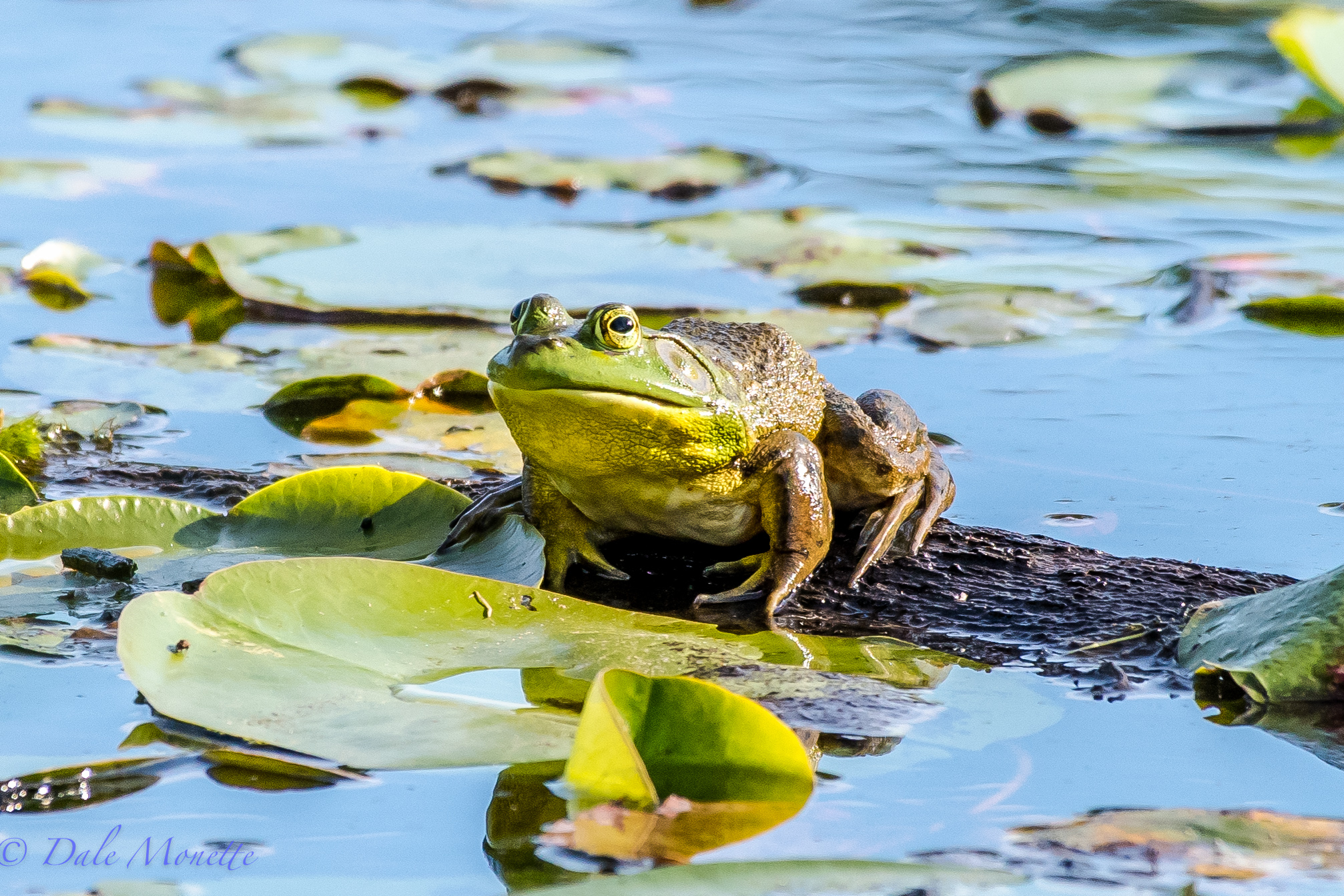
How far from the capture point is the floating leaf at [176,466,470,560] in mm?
3436

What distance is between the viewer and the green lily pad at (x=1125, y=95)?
8523 millimetres

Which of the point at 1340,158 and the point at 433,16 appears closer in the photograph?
the point at 1340,158

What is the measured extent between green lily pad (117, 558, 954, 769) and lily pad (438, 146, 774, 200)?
15.9 feet

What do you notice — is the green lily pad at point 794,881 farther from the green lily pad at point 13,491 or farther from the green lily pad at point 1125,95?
the green lily pad at point 1125,95

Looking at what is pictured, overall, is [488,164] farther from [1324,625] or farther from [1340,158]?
[1324,625]

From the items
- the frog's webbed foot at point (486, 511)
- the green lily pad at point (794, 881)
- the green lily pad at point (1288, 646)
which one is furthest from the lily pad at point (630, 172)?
the green lily pad at point (794, 881)

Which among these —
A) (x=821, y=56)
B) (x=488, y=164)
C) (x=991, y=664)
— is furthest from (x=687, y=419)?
(x=821, y=56)

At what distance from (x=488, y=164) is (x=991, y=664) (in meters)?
5.57

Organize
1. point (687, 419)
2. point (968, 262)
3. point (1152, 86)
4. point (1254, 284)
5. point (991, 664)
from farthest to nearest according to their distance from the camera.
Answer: point (1152, 86)
point (968, 262)
point (1254, 284)
point (687, 419)
point (991, 664)

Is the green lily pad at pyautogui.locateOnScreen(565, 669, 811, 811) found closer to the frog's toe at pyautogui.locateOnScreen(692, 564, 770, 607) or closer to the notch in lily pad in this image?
the notch in lily pad

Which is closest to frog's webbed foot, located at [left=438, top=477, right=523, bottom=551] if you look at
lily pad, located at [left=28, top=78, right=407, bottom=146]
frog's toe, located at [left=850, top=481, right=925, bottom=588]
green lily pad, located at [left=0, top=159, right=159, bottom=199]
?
frog's toe, located at [left=850, top=481, right=925, bottom=588]

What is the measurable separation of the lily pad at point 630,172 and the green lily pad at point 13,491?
431 centimetres

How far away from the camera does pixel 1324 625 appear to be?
8.77 ft

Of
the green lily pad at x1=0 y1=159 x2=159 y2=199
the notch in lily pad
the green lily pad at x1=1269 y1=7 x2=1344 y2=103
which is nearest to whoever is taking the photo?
the notch in lily pad
